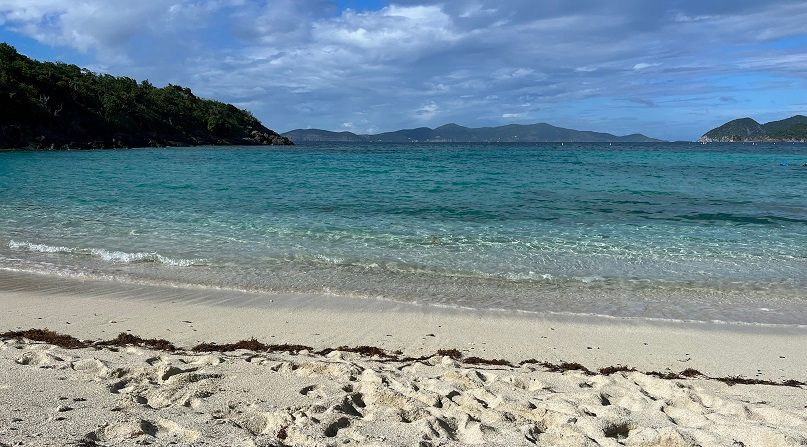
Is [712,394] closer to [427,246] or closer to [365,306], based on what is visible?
[365,306]

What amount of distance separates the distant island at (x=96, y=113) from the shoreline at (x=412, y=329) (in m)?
59.7

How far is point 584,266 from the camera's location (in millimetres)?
10008

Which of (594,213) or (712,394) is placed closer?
(712,394)

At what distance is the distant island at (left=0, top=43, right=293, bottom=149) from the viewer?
59.0 metres

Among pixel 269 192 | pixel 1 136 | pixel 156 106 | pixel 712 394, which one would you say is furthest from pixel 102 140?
pixel 712 394

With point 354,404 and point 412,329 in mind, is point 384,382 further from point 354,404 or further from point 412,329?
point 412,329

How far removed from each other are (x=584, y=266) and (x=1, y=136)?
62.7 m

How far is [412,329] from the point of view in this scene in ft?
22.0

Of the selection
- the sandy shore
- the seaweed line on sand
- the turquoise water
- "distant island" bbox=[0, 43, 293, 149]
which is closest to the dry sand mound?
the sandy shore

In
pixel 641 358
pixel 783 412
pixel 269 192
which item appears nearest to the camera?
pixel 783 412

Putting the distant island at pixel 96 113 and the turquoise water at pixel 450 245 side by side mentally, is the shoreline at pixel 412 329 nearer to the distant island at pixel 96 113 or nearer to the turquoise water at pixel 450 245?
the turquoise water at pixel 450 245

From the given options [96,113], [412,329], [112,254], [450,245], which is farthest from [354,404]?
[96,113]

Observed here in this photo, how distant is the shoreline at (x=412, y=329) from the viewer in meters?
5.91

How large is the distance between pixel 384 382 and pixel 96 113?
78980mm
